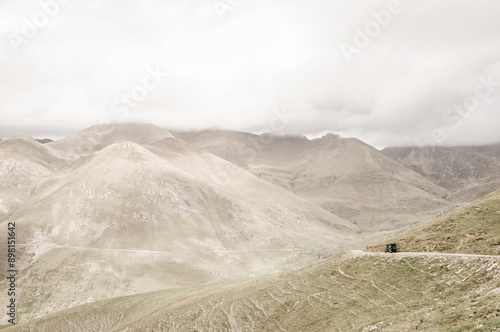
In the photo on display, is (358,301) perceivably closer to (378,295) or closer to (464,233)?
(378,295)

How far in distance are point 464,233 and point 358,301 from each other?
86.4 feet

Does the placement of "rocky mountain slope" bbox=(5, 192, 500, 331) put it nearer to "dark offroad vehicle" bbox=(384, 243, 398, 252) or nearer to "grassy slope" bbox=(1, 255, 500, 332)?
"grassy slope" bbox=(1, 255, 500, 332)

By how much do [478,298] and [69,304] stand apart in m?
203

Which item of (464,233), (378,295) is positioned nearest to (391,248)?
(464,233)

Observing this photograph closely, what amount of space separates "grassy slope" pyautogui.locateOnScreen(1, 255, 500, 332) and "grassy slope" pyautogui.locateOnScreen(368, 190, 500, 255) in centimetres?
644

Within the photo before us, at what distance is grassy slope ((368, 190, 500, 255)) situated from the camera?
201ft

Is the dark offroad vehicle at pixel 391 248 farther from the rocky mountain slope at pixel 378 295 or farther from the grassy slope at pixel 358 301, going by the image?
the grassy slope at pixel 358 301

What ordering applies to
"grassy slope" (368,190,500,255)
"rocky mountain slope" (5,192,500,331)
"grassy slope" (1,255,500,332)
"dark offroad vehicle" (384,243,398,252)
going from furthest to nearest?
1. "dark offroad vehicle" (384,243,398,252)
2. "grassy slope" (368,190,500,255)
3. "rocky mountain slope" (5,192,500,331)
4. "grassy slope" (1,255,500,332)

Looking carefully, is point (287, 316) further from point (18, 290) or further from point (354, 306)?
point (18, 290)

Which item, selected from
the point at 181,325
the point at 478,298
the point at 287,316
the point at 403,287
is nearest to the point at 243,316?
the point at 287,316

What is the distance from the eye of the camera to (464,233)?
220ft

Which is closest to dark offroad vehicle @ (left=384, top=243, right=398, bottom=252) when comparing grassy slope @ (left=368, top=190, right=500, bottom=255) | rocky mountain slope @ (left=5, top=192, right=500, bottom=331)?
grassy slope @ (left=368, top=190, right=500, bottom=255)

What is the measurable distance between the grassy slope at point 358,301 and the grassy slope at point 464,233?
644 cm

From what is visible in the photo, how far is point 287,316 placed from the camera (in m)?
65.1
